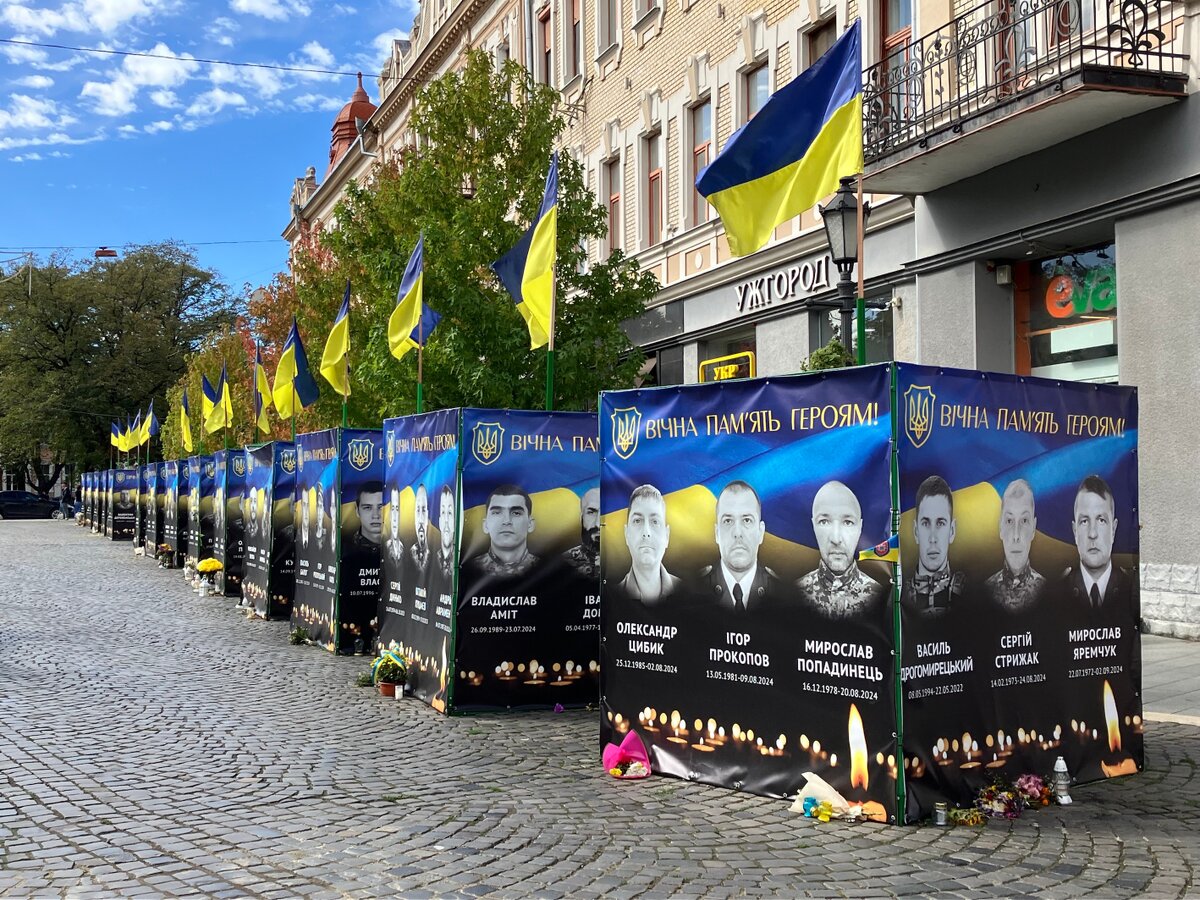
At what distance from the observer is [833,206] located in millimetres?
12219

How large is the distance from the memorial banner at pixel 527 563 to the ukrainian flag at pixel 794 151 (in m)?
2.90

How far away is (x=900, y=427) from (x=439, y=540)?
16.3 feet

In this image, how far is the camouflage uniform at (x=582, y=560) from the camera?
10219 millimetres

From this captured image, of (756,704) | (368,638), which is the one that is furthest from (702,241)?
(756,704)

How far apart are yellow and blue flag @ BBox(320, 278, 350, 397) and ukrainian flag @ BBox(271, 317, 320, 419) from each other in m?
1.75

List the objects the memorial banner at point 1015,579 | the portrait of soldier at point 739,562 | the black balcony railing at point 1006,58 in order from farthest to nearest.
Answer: the black balcony railing at point 1006,58
the portrait of soldier at point 739,562
the memorial banner at point 1015,579

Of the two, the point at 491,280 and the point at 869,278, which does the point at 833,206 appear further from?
the point at 491,280

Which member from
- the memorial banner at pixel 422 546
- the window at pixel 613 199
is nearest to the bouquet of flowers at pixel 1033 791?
the memorial banner at pixel 422 546

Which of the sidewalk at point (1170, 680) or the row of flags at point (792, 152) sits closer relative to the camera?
the row of flags at point (792, 152)

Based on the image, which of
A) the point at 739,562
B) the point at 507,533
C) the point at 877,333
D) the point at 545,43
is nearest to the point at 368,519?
the point at 507,533

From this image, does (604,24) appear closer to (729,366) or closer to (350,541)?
(729,366)

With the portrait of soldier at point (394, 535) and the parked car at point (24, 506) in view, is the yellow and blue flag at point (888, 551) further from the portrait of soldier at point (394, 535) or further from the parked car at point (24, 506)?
the parked car at point (24, 506)

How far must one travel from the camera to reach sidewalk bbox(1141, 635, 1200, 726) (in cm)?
924

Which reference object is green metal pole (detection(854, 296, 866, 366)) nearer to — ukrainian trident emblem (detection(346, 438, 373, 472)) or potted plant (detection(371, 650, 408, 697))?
potted plant (detection(371, 650, 408, 697))
